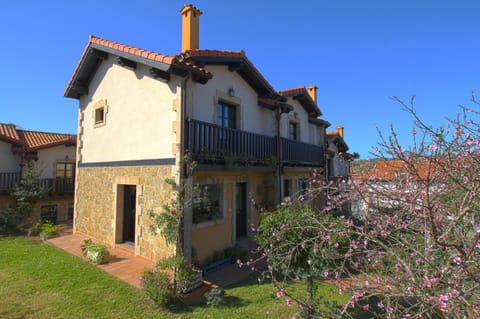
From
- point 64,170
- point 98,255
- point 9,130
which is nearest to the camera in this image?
point 98,255

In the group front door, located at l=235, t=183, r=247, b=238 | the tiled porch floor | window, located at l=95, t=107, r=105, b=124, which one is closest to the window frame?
front door, located at l=235, t=183, r=247, b=238

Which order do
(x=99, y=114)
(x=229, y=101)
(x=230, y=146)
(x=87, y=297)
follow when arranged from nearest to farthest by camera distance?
(x=87, y=297) → (x=230, y=146) → (x=229, y=101) → (x=99, y=114)

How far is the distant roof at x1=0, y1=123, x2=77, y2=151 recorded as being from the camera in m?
15.1

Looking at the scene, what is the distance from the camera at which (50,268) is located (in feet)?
24.4

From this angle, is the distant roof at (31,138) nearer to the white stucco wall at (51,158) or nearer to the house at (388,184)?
the white stucco wall at (51,158)

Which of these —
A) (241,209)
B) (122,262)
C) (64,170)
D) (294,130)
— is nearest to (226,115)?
(241,209)

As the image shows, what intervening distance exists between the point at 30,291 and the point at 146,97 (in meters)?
6.26

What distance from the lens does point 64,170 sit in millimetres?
16953

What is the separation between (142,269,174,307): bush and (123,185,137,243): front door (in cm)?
428

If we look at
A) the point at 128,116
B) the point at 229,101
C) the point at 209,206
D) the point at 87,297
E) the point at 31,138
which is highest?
the point at 229,101

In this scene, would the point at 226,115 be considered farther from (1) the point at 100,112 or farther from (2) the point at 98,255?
(2) the point at 98,255

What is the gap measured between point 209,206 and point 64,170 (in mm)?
13992

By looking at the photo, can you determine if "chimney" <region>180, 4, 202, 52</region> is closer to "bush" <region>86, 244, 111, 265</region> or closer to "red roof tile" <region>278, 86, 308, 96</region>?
"red roof tile" <region>278, 86, 308, 96</region>

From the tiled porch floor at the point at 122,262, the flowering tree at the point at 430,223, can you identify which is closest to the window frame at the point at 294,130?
the tiled porch floor at the point at 122,262
